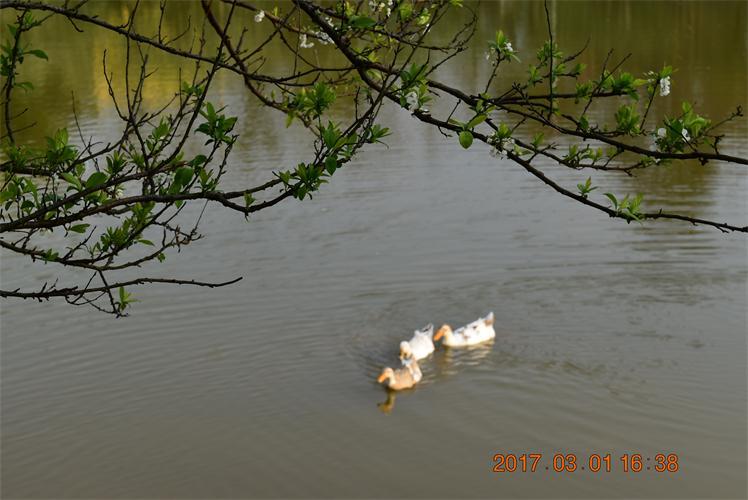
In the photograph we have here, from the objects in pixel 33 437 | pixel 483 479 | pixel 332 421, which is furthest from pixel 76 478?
pixel 483 479

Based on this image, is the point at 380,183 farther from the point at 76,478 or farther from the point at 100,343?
the point at 76,478

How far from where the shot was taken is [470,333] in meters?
9.75

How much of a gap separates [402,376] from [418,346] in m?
0.52

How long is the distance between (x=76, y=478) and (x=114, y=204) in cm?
545

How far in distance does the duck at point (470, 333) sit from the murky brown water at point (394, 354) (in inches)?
4.7

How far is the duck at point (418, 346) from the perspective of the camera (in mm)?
9594

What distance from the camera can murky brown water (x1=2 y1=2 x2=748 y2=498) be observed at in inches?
316

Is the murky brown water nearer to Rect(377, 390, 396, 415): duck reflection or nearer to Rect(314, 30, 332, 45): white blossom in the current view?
Rect(377, 390, 396, 415): duck reflection

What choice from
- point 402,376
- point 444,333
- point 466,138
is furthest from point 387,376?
point 466,138

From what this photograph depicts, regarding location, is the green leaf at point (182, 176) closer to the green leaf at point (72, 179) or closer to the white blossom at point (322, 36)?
the green leaf at point (72, 179)
